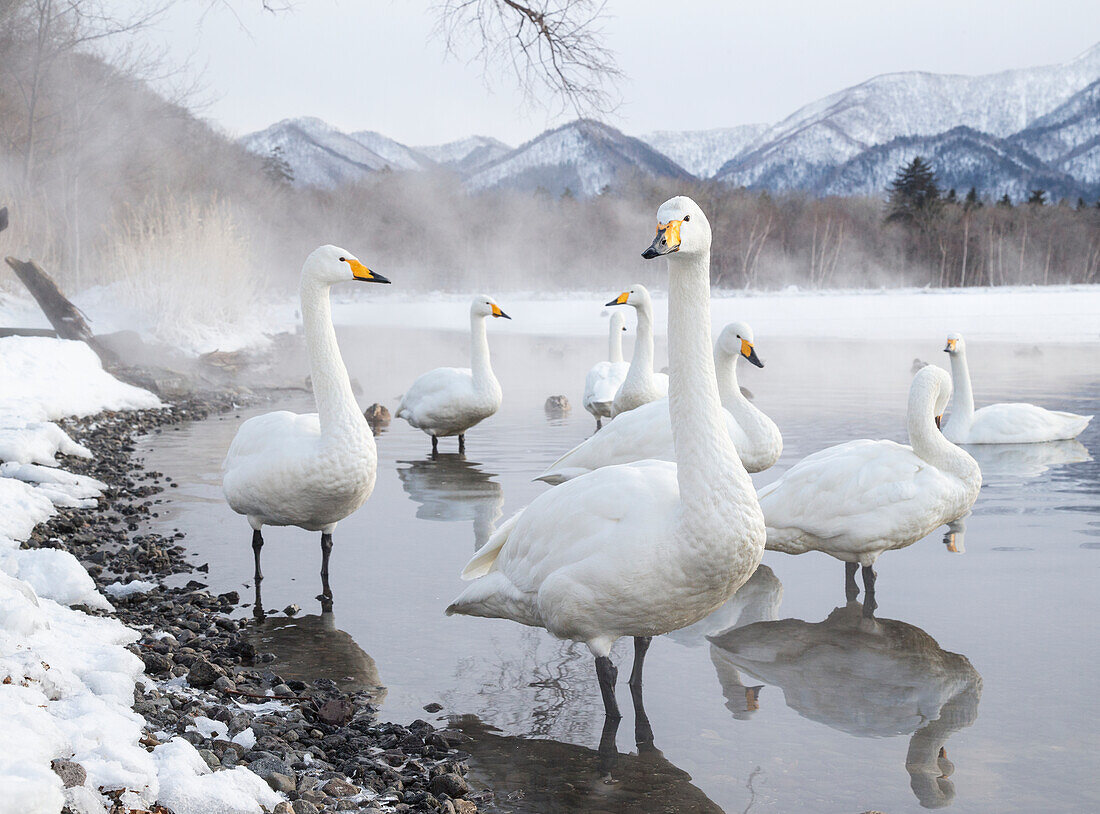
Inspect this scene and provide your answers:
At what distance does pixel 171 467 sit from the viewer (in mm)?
9008

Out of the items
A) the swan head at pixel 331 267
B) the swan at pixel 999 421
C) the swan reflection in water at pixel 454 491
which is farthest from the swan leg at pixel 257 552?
the swan at pixel 999 421

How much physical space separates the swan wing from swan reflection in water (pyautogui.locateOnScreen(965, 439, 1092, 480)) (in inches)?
4.4

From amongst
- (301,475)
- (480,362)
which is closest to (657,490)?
(301,475)

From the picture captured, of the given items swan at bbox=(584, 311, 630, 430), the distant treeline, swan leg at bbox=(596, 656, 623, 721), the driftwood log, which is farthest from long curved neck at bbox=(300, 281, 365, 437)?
the distant treeline

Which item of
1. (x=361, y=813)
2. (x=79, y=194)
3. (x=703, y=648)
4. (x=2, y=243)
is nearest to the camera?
(x=361, y=813)

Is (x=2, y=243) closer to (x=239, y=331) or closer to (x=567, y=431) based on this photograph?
(x=239, y=331)

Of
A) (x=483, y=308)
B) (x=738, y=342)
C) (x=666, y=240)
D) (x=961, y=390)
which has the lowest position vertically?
→ (x=961, y=390)

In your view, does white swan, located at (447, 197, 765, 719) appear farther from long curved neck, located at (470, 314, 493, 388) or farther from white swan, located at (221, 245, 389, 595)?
long curved neck, located at (470, 314, 493, 388)

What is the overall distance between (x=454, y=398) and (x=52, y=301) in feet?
26.7

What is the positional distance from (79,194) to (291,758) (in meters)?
26.6

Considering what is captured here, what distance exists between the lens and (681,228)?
331cm

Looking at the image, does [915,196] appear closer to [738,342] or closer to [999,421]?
[999,421]

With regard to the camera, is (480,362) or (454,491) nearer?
(454,491)

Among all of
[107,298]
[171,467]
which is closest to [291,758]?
[171,467]
